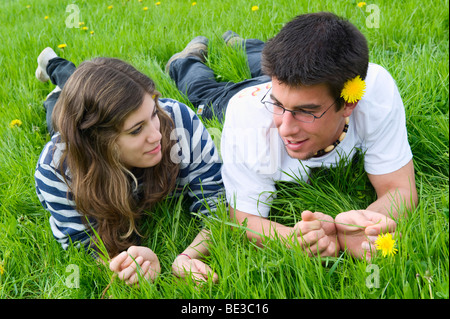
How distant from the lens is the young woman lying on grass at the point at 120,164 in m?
2.20

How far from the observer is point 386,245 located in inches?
68.5

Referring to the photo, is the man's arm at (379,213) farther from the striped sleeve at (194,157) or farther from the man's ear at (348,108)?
the striped sleeve at (194,157)

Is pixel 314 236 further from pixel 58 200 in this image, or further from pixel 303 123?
pixel 58 200

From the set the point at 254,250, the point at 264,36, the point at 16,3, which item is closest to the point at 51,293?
the point at 254,250

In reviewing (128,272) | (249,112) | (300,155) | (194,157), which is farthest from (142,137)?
(300,155)

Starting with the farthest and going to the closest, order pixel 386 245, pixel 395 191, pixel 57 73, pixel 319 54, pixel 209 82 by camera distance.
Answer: pixel 57 73
pixel 209 82
pixel 395 191
pixel 319 54
pixel 386 245

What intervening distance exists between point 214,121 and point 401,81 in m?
1.11

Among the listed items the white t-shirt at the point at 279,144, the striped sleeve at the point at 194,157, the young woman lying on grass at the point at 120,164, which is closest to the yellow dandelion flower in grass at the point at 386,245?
the white t-shirt at the point at 279,144

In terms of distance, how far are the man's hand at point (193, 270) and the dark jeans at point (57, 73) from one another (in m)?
1.66

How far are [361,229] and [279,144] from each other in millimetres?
548

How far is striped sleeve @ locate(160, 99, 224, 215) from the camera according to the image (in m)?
2.58

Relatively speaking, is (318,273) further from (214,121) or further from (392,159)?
(214,121)

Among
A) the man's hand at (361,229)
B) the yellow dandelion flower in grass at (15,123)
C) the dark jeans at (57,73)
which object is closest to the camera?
the man's hand at (361,229)

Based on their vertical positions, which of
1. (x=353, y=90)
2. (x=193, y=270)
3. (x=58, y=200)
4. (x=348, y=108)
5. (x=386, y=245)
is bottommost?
(x=193, y=270)
